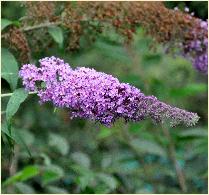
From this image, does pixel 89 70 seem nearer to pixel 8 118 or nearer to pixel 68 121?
pixel 8 118

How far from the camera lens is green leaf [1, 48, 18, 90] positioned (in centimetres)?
197

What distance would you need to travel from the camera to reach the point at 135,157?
10.3ft

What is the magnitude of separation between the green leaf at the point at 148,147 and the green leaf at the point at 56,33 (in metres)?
0.93

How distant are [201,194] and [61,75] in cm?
152

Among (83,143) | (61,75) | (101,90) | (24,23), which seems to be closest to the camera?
(101,90)

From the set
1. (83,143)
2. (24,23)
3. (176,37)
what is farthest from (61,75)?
(83,143)

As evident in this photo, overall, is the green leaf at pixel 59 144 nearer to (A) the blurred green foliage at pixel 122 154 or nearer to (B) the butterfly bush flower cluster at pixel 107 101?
(A) the blurred green foliage at pixel 122 154

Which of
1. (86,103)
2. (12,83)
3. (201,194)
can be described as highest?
(86,103)

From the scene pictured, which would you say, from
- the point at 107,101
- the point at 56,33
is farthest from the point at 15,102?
the point at 56,33

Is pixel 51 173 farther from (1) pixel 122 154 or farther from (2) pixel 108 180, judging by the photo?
(1) pixel 122 154

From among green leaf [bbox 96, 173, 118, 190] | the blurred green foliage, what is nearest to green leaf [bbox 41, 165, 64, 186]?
the blurred green foliage

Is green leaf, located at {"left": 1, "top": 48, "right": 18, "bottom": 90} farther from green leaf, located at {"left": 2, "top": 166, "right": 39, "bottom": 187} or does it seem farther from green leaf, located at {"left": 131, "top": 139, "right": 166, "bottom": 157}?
green leaf, located at {"left": 131, "top": 139, "right": 166, "bottom": 157}

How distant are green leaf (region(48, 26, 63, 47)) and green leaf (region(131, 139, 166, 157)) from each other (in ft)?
3.04

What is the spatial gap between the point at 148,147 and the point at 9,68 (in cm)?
115
